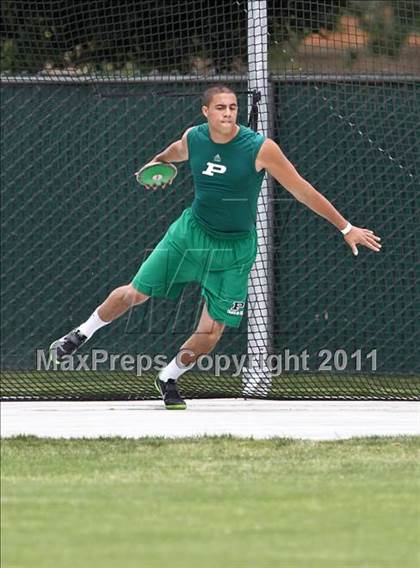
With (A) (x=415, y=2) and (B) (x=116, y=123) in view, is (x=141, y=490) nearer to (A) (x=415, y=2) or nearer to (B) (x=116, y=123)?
(B) (x=116, y=123)

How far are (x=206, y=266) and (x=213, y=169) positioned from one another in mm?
630

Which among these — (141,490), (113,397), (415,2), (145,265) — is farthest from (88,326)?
(415,2)

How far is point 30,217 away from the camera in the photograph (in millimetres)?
13305

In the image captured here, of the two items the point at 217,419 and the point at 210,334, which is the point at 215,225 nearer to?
the point at 210,334

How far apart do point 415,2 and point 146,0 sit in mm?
2532

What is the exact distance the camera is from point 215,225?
9.77 m

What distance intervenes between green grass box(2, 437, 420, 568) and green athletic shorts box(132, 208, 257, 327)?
55.2 inches

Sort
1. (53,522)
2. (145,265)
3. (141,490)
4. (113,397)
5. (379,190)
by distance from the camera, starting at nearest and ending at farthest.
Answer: (53,522) → (141,490) → (145,265) → (113,397) → (379,190)

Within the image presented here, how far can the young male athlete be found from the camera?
9.54 m

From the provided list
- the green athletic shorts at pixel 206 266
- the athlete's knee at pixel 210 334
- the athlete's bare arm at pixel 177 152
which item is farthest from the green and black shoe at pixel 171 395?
the athlete's bare arm at pixel 177 152

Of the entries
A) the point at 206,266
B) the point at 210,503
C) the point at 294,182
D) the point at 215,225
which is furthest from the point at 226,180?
the point at 210,503

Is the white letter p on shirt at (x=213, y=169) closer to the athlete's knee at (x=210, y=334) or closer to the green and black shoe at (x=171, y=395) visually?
the athlete's knee at (x=210, y=334)

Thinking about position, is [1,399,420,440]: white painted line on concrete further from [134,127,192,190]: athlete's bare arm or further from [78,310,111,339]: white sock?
[134,127,192,190]: athlete's bare arm

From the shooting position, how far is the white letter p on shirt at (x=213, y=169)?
966 cm
